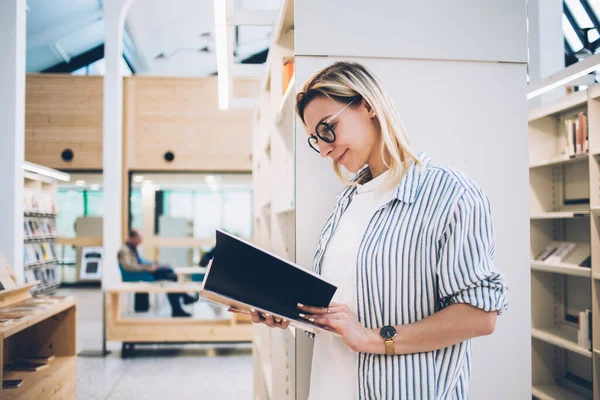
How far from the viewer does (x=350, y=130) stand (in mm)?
1244

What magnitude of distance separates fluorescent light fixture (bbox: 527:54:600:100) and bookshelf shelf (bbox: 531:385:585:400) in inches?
95.5

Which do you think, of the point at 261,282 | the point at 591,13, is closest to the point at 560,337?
the point at 261,282

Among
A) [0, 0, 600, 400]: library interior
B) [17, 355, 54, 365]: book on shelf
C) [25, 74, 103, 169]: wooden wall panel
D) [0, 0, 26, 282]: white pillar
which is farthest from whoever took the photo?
[25, 74, 103, 169]: wooden wall panel

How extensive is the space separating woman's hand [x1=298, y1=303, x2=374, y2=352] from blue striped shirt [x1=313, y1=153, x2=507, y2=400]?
5cm

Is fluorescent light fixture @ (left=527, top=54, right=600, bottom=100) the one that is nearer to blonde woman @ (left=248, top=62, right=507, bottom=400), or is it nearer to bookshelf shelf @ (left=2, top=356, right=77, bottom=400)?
blonde woman @ (left=248, top=62, right=507, bottom=400)

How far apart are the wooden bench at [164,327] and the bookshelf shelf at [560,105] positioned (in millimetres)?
3816

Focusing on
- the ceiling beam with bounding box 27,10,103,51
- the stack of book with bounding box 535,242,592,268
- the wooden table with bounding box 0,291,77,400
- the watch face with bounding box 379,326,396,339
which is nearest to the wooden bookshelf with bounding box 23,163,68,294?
the ceiling beam with bounding box 27,10,103,51

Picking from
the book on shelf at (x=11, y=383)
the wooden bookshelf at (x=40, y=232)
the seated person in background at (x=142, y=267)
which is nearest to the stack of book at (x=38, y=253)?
the wooden bookshelf at (x=40, y=232)

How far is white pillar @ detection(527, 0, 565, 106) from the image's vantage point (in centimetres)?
450

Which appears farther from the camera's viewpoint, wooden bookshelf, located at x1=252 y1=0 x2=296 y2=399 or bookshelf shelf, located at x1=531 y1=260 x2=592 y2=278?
bookshelf shelf, located at x1=531 y1=260 x2=592 y2=278

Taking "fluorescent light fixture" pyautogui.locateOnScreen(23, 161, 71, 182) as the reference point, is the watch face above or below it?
below

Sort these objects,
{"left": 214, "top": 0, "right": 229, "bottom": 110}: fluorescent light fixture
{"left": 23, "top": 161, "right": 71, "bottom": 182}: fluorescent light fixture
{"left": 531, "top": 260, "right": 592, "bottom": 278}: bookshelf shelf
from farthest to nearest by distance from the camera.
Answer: {"left": 23, "top": 161, "right": 71, "bottom": 182}: fluorescent light fixture
{"left": 531, "top": 260, "right": 592, "bottom": 278}: bookshelf shelf
{"left": 214, "top": 0, "right": 229, "bottom": 110}: fluorescent light fixture

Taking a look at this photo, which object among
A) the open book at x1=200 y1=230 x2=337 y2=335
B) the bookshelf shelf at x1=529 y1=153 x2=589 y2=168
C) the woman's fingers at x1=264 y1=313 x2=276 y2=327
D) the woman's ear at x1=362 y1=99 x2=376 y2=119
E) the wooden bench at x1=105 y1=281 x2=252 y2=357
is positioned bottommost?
the wooden bench at x1=105 y1=281 x2=252 y2=357

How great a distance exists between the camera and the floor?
14.8 ft
